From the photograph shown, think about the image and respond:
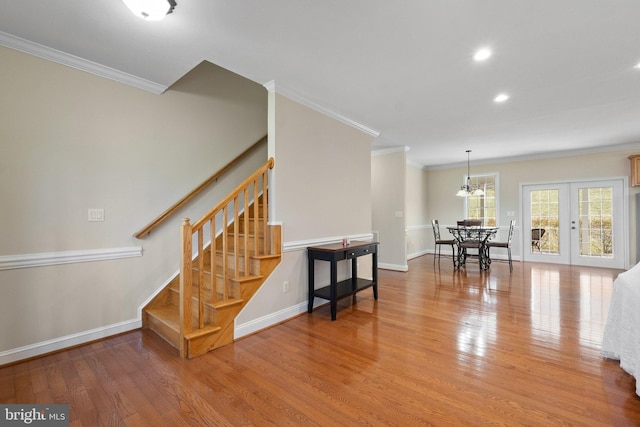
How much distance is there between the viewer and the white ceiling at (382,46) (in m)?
1.94

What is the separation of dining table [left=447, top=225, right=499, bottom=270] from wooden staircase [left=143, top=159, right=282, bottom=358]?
14.3ft

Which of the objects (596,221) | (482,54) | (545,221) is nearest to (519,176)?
(545,221)

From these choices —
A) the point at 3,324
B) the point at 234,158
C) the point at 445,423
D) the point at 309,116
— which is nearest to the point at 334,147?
the point at 309,116

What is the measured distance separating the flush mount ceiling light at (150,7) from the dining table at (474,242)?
569 cm

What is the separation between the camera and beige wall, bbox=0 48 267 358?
2.25 meters

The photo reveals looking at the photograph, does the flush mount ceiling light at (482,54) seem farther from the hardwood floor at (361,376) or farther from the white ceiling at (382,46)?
the hardwood floor at (361,376)

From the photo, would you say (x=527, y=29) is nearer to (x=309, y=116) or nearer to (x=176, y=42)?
(x=309, y=116)

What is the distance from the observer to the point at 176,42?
228 centimetres

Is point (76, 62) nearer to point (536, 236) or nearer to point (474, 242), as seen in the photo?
point (474, 242)

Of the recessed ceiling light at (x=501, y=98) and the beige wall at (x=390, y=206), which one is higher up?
the recessed ceiling light at (x=501, y=98)

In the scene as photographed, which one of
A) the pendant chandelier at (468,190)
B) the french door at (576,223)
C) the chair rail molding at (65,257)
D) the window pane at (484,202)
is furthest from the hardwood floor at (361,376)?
the window pane at (484,202)

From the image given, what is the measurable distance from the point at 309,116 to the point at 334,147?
0.58 metres

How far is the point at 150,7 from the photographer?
167 cm

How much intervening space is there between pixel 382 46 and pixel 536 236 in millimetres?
6565
